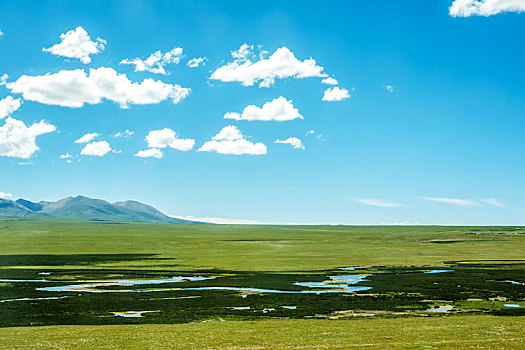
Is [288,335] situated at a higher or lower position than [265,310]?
higher

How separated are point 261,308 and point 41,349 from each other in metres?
22.8

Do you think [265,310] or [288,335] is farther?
[265,310]

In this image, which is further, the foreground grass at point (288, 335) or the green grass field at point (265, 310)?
the green grass field at point (265, 310)

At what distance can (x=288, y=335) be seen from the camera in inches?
1369

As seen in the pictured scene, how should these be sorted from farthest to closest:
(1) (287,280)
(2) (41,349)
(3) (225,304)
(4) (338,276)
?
(4) (338,276) → (1) (287,280) → (3) (225,304) → (2) (41,349)

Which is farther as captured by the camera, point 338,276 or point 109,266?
point 109,266

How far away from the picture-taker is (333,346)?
30.9m

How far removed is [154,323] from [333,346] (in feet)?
54.5

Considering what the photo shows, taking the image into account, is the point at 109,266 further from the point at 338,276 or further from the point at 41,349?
the point at 41,349

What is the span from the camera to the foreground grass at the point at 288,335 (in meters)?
31.3

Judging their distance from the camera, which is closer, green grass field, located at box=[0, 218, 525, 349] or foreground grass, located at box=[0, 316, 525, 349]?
foreground grass, located at box=[0, 316, 525, 349]

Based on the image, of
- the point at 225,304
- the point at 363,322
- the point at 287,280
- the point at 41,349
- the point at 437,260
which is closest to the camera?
the point at 41,349

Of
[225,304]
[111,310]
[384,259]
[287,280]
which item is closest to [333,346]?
[225,304]

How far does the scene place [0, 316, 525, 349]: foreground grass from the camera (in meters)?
31.3
